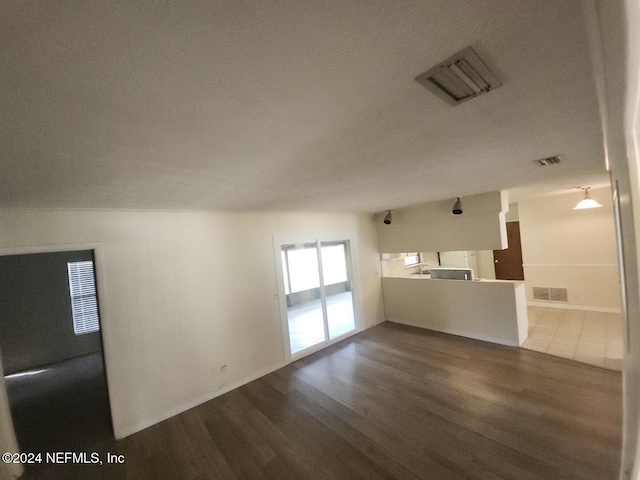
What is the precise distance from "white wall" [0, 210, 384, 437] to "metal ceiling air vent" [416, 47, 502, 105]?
302 cm

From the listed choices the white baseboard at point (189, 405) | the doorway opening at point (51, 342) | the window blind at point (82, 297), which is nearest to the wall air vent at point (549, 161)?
the white baseboard at point (189, 405)

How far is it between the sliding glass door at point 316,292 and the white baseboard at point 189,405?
59 cm

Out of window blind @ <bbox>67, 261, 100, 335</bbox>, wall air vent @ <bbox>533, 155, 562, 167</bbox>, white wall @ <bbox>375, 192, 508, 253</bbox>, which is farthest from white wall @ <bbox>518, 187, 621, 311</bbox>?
window blind @ <bbox>67, 261, 100, 335</bbox>

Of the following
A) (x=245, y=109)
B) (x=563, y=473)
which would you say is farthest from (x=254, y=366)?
(x=245, y=109)

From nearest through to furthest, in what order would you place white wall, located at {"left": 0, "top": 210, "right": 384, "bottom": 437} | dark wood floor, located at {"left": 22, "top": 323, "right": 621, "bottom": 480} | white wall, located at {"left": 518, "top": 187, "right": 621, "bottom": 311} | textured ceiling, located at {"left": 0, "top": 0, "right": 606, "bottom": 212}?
textured ceiling, located at {"left": 0, "top": 0, "right": 606, "bottom": 212}, dark wood floor, located at {"left": 22, "top": 323, "right": 621, "bottom": 480}, white wall, located at {"left": 0, "top": 210, "right": 384, "bottom": 437}, white wall, located at {"left": 518, "top": 187, "right": 621, "bottom": 311}

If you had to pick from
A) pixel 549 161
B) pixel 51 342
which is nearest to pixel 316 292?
pixel 549 161

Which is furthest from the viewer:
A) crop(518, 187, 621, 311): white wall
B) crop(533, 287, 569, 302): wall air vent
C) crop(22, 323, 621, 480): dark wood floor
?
crop(533, 287, 569, 302): wall air vent

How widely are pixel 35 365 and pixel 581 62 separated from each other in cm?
811

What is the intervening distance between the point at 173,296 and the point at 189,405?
1.32m

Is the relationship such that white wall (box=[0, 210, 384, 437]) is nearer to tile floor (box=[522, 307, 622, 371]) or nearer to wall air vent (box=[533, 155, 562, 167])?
wall air vent (box=[533, 155, 562, 167])

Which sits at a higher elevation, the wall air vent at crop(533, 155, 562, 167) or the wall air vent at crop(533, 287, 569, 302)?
the wall air vent at crop(533, 155, 562, 167)

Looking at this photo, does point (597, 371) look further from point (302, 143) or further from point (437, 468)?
point (302, 143)

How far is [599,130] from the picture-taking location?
1512 mm

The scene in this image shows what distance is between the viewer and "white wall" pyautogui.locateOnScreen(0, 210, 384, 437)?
249cm
